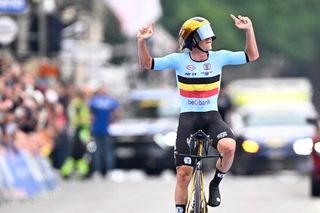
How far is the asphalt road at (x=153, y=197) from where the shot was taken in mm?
20516

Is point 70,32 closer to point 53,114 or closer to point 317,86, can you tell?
point 53,114

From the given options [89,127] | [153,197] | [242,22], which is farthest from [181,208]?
[89,127]

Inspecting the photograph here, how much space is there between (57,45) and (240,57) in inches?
780

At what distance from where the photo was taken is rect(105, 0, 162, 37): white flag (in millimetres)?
47812

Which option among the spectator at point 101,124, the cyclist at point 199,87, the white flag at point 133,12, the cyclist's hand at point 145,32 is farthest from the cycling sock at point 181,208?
the white flag at point 133,12

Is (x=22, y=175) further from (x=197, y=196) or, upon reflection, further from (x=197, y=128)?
(x=197, y=196)

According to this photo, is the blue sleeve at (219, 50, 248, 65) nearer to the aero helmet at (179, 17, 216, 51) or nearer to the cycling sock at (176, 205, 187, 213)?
the aero helmet at (179, 17, 216, 51)

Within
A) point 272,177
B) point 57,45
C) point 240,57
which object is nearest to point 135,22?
point 57,45

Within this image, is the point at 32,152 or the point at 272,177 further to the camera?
the point at 272,177

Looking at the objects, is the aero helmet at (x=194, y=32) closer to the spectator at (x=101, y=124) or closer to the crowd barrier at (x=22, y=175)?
the crowd barrier at (x=22, y=175)

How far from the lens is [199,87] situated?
45.1 feet

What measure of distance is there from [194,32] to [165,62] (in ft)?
1.25

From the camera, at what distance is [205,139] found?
13664 millimetres

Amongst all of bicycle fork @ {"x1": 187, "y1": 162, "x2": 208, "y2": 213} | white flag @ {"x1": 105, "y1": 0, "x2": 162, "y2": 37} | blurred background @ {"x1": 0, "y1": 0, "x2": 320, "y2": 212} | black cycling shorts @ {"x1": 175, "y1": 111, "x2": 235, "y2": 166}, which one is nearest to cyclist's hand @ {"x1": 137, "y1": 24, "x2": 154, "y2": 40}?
black cycling shorts @ {"x1": 175, "y1": 111, "x2": 235, "y2": 166}
